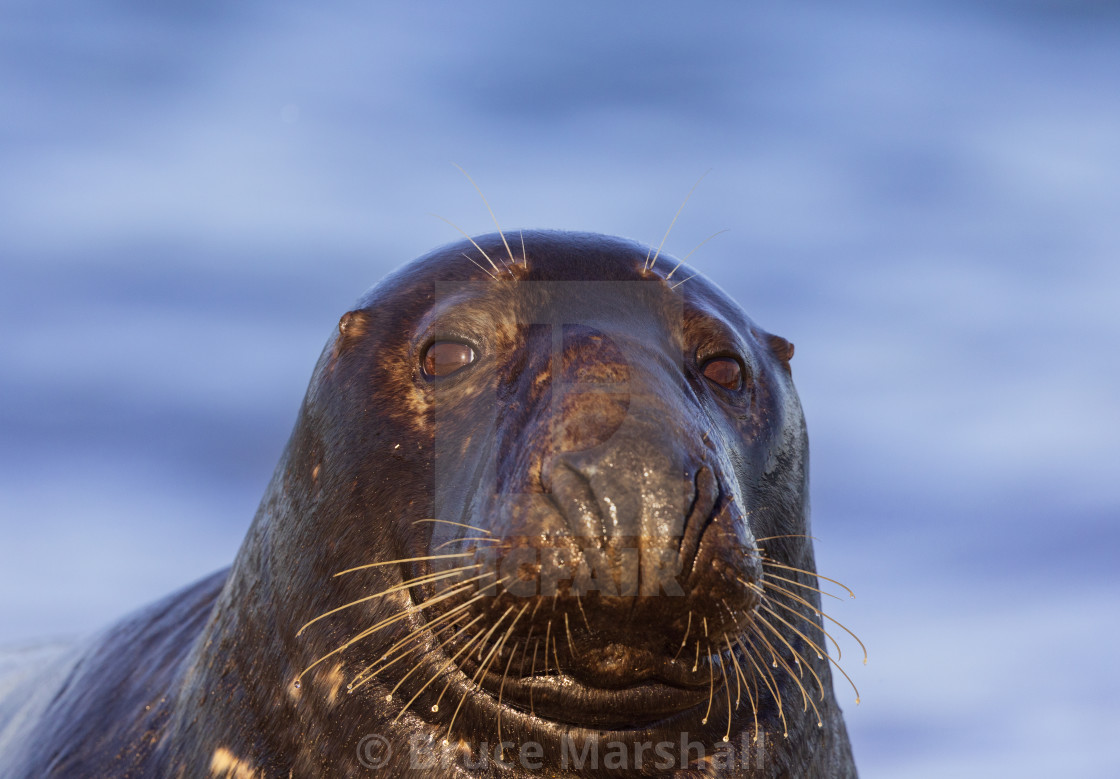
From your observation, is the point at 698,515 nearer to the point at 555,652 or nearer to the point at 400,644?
the point at 555,652

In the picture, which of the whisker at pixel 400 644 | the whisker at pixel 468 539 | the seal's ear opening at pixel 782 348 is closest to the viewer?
the whisker at pixel 468 539

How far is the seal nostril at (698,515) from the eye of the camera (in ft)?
10.6

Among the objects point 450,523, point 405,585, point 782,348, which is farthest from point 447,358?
point 782,348

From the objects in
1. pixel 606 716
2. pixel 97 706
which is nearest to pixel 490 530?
pixel 606 716

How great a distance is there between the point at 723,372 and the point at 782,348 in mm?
621

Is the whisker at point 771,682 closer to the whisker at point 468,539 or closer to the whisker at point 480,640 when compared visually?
the whisker at point 480,640

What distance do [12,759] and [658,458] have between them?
12.6 ft

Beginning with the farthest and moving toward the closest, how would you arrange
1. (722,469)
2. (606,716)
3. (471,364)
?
(471,364) → (606,716) → (722,469)

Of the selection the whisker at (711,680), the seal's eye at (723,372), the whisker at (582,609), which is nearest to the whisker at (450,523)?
the whisker at (582,609)

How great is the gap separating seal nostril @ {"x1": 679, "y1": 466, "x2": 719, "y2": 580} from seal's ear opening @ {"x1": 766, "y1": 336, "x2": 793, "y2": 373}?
1.51m

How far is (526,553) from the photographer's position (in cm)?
325

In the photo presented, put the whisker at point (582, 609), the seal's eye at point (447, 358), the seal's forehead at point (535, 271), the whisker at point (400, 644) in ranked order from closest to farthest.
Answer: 1. the whisker at point (582, 609)
2. the whisker at point (400, 644)
3. the seal's eye at point (447, 358)
4. the seal's forehead at point (535, 271)

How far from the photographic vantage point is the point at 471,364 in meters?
4.06

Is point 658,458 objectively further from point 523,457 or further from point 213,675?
point 213,675
